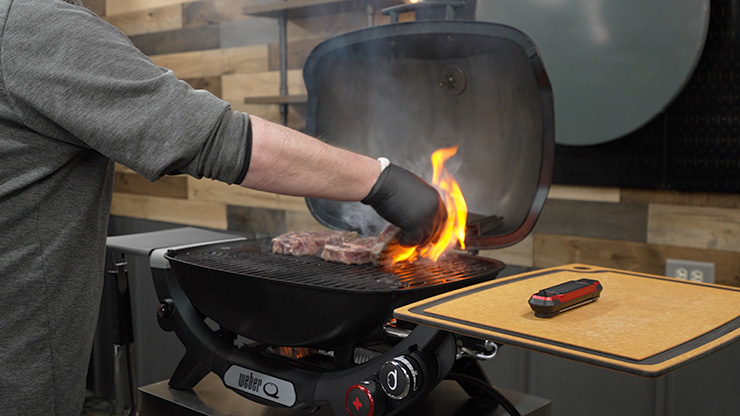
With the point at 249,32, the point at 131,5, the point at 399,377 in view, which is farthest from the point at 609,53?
the point at 131,5

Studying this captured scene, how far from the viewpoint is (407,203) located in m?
1.18

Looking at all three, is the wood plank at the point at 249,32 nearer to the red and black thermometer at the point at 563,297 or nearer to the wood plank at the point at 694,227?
the wood plank at the point at 694,227

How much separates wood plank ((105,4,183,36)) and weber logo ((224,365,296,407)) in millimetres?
2119

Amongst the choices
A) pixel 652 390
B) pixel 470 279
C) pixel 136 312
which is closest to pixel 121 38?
pixel 470 279

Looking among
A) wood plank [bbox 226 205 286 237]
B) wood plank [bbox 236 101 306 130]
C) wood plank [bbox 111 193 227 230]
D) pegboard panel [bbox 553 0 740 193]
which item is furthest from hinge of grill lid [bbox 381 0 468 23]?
wood plank [bbox 111 193 227 230]

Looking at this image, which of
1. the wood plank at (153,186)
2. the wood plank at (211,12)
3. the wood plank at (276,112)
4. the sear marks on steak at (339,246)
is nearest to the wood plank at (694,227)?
the sear marks on steak at (339,246)

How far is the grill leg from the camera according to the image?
1.26 meters

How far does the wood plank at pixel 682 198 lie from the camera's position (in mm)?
1603

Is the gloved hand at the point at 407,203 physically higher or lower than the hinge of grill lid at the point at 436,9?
lower

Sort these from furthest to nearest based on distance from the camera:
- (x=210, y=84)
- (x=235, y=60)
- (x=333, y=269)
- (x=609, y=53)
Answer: (x=210, y=84) < (x=235, y=60) < (x=609, y=53) < (x=333, y=269)

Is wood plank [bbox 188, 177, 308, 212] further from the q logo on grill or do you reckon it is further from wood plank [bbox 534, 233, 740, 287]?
the q logo on grill

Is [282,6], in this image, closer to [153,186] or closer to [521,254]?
[521,254]

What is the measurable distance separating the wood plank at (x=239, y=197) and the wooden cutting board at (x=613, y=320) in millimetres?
1582

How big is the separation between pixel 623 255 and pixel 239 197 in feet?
5.05
